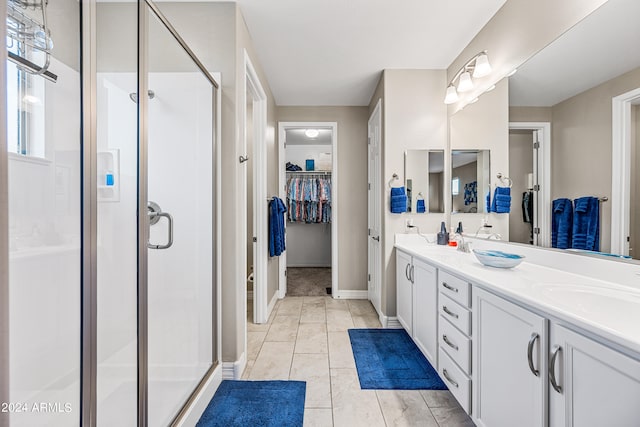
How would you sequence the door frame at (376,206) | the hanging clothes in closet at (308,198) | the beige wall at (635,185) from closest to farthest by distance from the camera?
the beige wall at (635,185) → the door frame at (376,206) → the hanging clothes in closet at (308,198)

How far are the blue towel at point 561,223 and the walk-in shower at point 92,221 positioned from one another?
6.80 feet

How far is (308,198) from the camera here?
203 inches

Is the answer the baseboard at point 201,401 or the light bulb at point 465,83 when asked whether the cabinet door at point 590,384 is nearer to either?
the baseboard at point 201,401

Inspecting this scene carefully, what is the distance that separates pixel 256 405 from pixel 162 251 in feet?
3.49

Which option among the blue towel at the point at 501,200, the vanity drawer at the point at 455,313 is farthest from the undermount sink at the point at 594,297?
the blue towel at the point at 501,200

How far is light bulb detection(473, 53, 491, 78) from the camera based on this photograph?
2047mm

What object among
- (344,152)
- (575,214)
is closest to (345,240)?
(344,152)

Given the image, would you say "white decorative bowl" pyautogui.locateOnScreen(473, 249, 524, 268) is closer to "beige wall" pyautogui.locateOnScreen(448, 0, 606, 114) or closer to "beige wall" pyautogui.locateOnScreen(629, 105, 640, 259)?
"beige wall" pyautogui.locateOnScreen(629, 105, 640, 259)

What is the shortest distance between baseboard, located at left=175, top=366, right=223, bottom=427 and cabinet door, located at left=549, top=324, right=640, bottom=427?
1585 millimetres

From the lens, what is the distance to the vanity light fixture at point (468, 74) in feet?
6.76

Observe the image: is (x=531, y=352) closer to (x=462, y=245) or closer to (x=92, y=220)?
(x=462, y=245)

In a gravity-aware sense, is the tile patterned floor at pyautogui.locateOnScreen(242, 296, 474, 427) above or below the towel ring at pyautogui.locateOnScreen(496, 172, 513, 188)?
below

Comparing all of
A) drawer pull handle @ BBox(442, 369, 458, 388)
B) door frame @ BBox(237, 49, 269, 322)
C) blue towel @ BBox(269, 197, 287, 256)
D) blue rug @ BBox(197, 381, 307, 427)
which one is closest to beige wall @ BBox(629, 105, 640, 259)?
drawer pull handle @ BBox(442, 369, 458, 388)

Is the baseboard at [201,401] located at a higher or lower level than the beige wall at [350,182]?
lower
